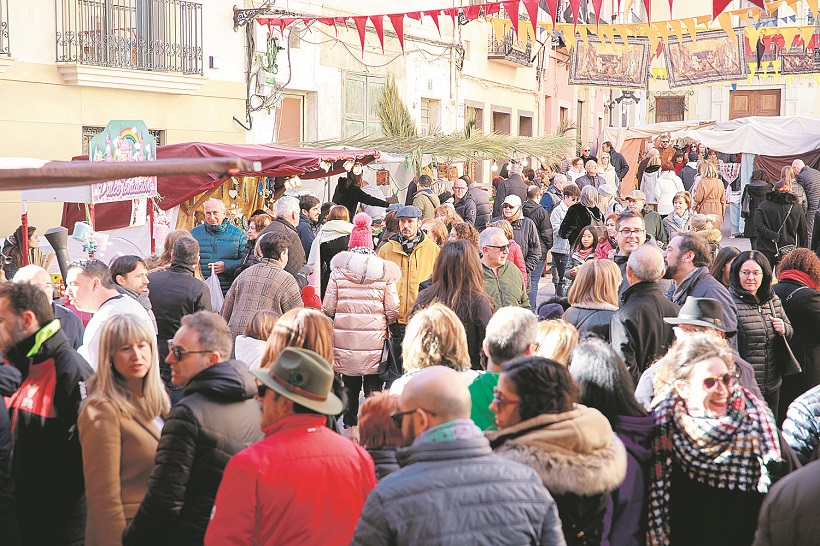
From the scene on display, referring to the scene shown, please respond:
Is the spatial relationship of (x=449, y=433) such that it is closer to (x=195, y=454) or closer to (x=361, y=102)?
(x=195, y=454)

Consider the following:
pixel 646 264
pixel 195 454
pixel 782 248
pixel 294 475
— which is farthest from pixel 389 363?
pixel 782 248

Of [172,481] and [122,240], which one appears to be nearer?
[172,481]

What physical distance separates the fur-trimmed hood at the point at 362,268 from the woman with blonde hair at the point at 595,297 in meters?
1.55

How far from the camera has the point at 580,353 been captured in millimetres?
4113

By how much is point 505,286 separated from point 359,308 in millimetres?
1190

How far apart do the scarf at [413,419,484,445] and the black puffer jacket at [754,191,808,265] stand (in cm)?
1089

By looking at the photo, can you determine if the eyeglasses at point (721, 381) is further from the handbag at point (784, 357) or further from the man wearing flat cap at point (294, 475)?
the handbag at point (784, 357)

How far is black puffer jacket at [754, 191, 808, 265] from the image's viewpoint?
12836 mm

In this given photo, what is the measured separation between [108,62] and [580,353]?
13215 mm

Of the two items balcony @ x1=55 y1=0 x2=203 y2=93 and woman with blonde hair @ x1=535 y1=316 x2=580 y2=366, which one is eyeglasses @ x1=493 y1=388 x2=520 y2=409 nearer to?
woman with blonde hair @ x1=535 y1=316 x2=580 y2=366

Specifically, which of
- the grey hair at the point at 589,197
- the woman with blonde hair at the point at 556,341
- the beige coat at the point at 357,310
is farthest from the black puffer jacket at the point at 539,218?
the woman with blonde hair at the point at 556,341

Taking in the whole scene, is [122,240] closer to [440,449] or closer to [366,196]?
[366,196]

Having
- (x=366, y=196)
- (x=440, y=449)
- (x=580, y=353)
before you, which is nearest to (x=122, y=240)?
(x=366, y=196)

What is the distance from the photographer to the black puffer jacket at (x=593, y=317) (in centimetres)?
608
